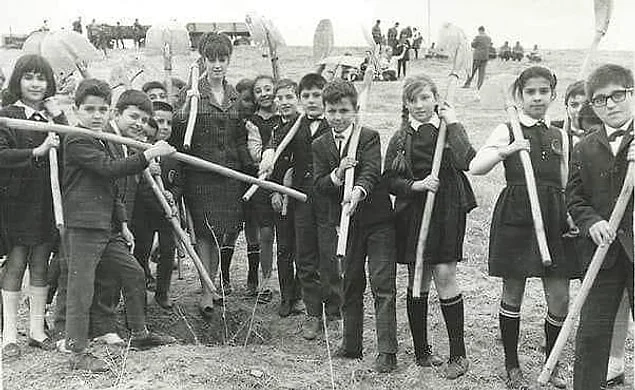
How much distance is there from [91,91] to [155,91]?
1.30 m

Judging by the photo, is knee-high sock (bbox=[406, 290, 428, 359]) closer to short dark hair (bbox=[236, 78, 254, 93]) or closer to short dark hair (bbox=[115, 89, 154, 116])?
short dark hair (bbox=[115, 89, 154, 116])

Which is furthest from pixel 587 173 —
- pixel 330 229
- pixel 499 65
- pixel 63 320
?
pixel 499 65

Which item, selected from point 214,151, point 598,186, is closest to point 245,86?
point 214,151

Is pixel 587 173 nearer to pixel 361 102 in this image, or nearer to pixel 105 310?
pixel 361 102

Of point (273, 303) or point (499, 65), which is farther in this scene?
point (499, 65)

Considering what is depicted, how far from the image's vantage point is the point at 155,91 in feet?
17.1

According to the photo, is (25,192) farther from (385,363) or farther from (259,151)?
(385,363)

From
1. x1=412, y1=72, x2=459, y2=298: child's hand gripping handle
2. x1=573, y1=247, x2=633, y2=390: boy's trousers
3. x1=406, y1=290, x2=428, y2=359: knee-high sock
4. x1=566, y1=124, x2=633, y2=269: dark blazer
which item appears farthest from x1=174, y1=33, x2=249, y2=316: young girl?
x1=573, y1=247, x2=633, y2=390: boy's trousers

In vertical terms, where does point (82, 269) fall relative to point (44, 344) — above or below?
above

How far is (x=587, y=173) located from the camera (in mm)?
3258

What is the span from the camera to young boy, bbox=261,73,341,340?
4707 mm

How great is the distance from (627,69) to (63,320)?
341cm

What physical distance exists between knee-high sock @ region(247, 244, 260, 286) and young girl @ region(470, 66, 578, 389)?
2317mm

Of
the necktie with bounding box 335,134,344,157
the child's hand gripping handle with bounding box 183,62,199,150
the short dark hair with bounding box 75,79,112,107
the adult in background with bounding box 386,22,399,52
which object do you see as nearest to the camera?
the short dark hair with bounding box 75,79,112,107
